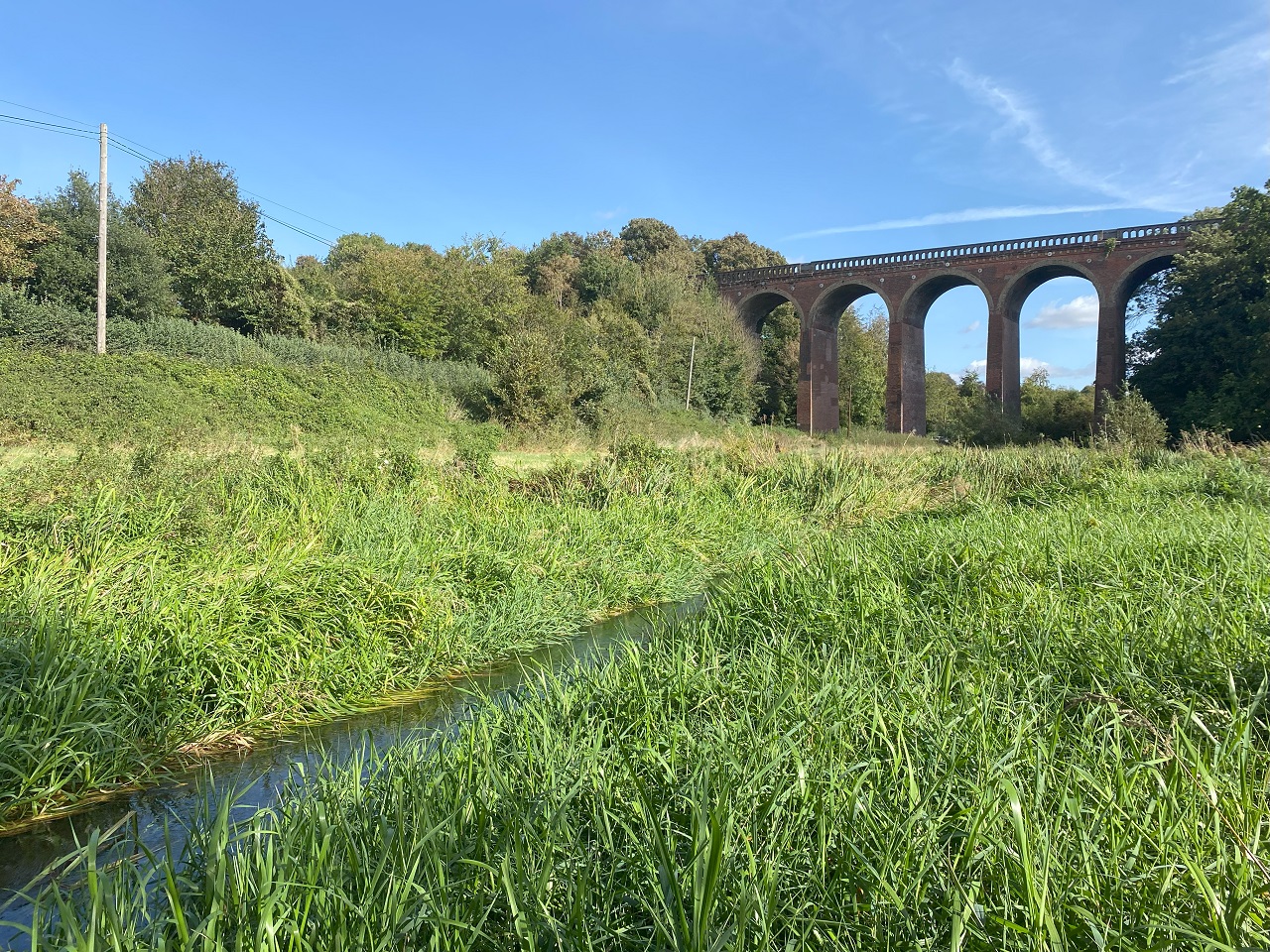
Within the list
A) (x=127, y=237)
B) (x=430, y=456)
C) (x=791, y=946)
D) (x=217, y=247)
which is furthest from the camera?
(x=217, y=247)

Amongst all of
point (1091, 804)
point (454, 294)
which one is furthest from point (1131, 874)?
point (454, 294)

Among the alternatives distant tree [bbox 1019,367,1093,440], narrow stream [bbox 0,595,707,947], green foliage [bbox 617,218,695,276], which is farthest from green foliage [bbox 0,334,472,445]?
green foliage [bbox 617,218,695,276]

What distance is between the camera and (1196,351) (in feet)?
68.7

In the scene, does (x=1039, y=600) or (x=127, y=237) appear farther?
(x=127, y=237)

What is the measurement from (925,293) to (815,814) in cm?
3506

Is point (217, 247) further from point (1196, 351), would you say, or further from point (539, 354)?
point (1196, 351)

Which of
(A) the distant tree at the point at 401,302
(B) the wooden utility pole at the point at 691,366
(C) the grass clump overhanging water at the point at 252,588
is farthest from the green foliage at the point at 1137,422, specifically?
(A) the distant tree at the point at 401,302

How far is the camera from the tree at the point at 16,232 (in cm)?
1761

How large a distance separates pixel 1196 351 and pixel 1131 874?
79.9 feet

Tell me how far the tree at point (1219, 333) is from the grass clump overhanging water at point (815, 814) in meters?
19.0

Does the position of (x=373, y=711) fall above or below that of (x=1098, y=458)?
below

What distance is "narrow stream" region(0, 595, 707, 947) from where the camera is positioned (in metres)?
2.73

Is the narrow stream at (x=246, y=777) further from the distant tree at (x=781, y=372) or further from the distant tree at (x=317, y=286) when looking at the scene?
the distant tree at (x=781, y=372)

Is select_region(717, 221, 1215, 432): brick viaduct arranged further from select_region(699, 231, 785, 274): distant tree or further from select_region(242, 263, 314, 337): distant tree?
select_region(242, 263, 314, 337): distant tree
